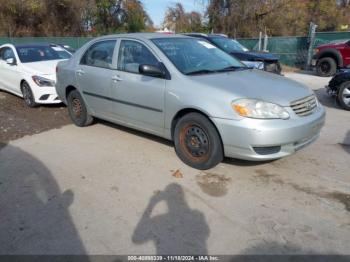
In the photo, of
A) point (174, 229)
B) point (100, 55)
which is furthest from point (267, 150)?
point (100, 55)

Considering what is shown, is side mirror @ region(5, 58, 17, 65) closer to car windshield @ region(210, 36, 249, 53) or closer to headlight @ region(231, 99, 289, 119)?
car windshield @ region(210, 36, 249, 53)

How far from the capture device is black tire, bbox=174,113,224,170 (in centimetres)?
416

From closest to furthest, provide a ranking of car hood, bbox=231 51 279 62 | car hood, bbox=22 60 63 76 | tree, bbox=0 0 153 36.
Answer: car hood, bbox=22 60 63 76 < car hood, bbox=231 51 279 62 < tree, bbox=0 0 153 36

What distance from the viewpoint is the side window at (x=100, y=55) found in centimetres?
540

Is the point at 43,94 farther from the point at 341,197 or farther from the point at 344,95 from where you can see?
the point at 344,95

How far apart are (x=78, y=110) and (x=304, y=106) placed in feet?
13.0

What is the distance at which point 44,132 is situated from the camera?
6.25m

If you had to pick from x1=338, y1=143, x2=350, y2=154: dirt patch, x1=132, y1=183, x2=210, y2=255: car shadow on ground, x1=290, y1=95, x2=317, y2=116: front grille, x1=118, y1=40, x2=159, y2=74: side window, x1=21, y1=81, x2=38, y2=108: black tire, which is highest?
x1=118, y1=40, x2=159, y2=74: side window

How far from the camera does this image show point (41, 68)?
306 inches

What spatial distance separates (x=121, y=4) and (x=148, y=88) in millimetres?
29658

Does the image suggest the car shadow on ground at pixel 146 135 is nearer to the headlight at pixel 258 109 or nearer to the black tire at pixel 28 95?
the headlight at pixel 258 109

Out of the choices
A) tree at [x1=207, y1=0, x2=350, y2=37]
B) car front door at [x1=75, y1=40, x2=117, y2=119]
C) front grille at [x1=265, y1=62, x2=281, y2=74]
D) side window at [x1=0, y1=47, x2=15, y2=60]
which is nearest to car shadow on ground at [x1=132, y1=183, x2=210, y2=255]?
car front door at [x1=75, y1=40, x2=117, y2=119]

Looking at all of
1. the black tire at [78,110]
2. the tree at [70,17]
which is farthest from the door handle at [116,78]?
the tree at [70,17]

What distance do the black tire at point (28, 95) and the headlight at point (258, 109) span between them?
5.33 metres
